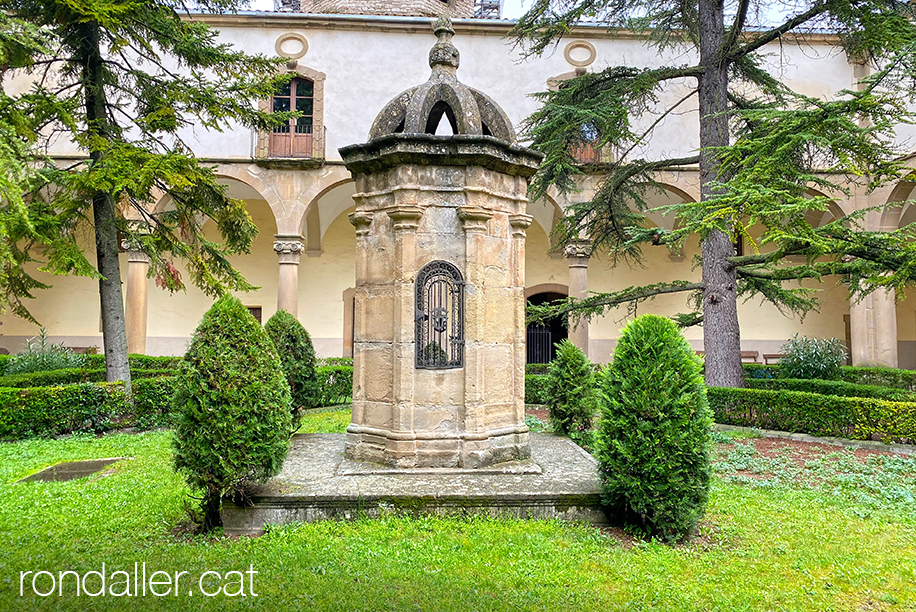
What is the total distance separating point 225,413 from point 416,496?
1.35 metres

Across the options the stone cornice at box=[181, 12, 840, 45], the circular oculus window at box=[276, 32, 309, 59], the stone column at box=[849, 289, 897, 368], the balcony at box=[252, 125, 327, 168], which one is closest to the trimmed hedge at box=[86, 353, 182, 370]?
the balcony at box=[252, 125, 327, 168]

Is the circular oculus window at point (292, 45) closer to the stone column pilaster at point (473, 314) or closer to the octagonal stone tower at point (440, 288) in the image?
the octagonal stone tower at point (440, 288)

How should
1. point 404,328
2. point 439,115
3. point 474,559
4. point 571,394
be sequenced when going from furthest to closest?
point 571,394, point 439,115, point 404,328, point 474,559

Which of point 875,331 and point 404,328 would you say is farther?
point 875,331

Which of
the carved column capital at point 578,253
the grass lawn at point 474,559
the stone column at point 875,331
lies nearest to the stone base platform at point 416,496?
the grass lawn at point 474,559

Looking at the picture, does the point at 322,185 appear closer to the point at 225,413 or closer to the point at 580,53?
the point at 580,53

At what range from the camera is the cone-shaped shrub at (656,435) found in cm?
359

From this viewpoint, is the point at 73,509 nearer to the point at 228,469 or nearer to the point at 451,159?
the point at 228,469

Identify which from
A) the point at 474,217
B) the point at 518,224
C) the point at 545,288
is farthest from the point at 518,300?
the point at 545,288

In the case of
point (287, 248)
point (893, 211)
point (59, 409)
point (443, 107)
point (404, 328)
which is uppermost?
point (893, 211)

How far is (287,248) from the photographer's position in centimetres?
1322

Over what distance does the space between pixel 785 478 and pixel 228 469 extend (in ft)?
16.8

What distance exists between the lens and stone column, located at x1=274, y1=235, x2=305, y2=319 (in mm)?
13062

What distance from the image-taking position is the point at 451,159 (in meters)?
4.59
